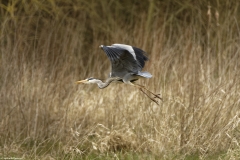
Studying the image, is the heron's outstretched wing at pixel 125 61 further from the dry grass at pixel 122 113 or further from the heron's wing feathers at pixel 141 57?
the dry grass at pixel 122 113

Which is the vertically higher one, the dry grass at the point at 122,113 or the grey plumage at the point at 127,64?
the grey plumage at the point at 127,64

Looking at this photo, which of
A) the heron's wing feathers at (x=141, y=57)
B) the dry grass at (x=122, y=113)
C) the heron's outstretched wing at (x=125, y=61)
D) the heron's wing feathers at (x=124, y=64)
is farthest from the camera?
the heron's wing feathers at (x=141, y=57)

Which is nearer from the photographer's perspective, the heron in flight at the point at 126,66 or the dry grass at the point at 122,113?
the heron in flight at the point at 126,66

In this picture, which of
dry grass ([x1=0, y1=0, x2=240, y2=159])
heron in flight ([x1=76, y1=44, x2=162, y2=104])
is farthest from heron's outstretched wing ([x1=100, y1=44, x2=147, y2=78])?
dry grass ([x1=0, y1=0, x2=240, y2=159])

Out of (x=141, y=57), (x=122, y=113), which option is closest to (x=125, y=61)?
(x=141, y=57)

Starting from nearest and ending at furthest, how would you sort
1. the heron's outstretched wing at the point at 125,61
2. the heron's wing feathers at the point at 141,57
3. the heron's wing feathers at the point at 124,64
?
the heron's outstretched wing at the point at 125,61, the heron's wing feathers at the point at 124,64, the heron's wing feathers at the point at 141,57

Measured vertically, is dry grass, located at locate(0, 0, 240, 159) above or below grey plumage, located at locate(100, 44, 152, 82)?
below

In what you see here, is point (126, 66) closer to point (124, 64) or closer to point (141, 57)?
point (124, 64)

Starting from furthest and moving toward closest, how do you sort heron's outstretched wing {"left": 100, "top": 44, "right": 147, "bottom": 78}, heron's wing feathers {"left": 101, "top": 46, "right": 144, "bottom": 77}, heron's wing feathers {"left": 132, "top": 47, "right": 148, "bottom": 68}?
heron's wing feathers {"left": 132, "top": 47, "right": 148, "bottom": 68} → heron's wing feathers {"left": 101, "top": 46, "right": 144, "bottom": 77} → heron's outstretched wing {"left": 100, "top": 44, "right": 147, "bottom": 78}

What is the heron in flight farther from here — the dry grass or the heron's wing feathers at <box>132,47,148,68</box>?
the dry grass

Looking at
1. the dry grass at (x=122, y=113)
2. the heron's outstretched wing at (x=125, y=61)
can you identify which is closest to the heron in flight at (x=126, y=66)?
the heron's outstretched wing at (x=125, y=61)

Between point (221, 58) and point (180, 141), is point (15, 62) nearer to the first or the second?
point (180, 141)

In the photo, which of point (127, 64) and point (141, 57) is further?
point (141, 57)

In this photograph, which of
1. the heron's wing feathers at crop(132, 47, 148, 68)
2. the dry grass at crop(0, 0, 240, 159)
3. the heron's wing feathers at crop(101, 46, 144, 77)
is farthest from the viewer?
the heron's wing feathers at crop(132, 47, 148, 68)
